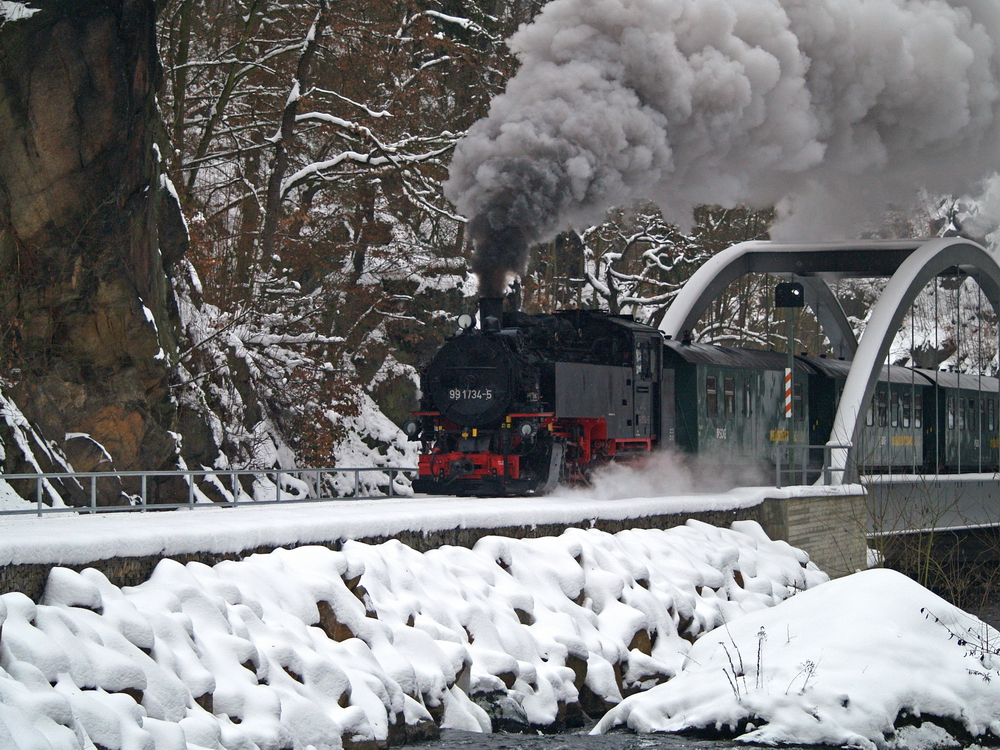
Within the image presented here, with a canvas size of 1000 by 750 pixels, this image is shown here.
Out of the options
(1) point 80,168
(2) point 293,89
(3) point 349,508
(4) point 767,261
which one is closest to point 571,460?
(3) point 349,508

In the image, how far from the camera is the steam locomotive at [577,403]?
A: 1725cm

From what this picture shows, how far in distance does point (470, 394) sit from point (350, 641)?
24.5 feet

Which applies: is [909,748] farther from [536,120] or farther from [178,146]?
[178,146]

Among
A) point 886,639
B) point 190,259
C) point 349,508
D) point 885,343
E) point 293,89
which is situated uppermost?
point 293,89

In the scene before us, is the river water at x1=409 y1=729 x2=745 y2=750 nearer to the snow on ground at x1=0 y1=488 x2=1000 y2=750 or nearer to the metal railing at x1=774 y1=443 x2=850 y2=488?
the snow on ground at x1=0 y1=488 x2=1000 y2=750

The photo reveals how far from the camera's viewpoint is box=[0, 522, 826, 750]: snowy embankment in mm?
7902

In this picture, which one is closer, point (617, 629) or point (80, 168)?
point (617, 629)

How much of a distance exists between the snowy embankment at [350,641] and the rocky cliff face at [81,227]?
812 cm

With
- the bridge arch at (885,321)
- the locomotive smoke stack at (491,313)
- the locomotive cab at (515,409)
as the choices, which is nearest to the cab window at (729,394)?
the bridge arch at (885,321)

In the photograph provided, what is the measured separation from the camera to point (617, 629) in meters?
13.2

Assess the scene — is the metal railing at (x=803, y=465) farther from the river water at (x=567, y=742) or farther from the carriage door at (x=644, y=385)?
the river water at (x=567, y=742)

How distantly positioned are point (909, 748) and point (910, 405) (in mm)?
18453

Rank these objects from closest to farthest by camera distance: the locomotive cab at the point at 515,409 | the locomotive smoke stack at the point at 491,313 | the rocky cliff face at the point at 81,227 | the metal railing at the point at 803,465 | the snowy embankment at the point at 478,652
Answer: the snowy embankment at the point at 478,652
the locomotive cab at the point at 515,409
the locomotive smoke stack at the point at 491,313
the rocky cliff face at the point at 81,227
the metal railing at the point at 803,465

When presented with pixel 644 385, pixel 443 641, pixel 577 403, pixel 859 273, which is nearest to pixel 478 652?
pixel 443 641
